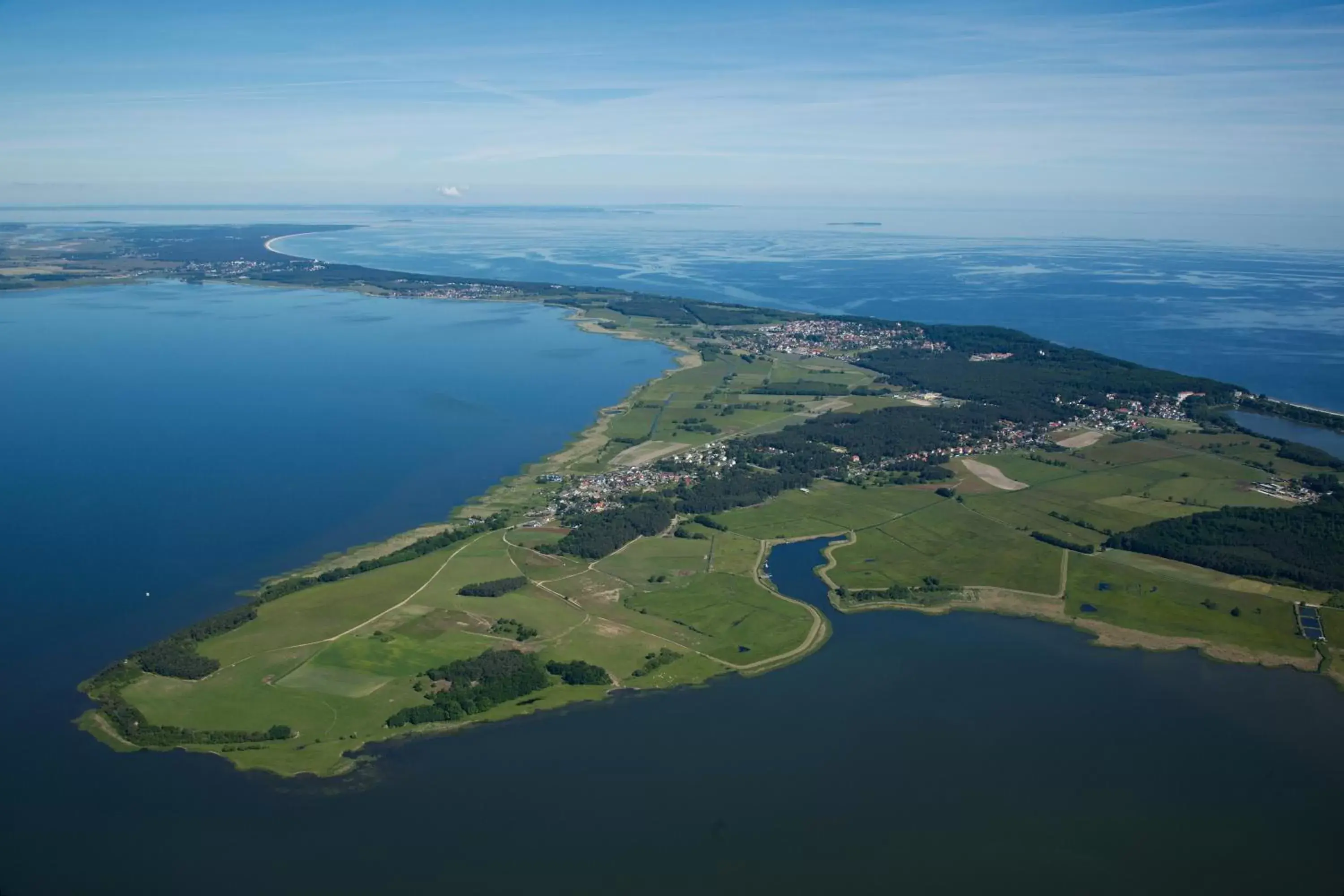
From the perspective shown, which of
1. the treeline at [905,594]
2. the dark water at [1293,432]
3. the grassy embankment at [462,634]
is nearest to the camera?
the grassy embankment at [462,634]

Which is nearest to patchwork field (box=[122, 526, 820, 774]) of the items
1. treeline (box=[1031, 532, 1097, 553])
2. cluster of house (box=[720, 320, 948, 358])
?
treeline (box=[1031, 532, 1097, 553])

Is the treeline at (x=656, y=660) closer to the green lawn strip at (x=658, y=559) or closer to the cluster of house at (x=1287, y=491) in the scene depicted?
the green lawn strip at (x=658, y=559)

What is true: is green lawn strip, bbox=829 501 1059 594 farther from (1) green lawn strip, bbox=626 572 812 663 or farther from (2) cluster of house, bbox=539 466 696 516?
(2) cluster of house, bbox=539 466 696 516

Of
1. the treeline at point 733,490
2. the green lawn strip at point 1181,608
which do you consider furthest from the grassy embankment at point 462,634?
the green lawn strip at point 1181,608

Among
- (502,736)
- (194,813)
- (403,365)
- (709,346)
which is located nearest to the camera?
(194,813)

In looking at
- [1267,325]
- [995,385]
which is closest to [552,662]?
[995,385]

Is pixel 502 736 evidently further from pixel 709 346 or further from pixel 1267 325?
pixel 1267 325

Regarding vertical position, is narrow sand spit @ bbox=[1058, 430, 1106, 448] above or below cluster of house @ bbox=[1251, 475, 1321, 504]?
above
